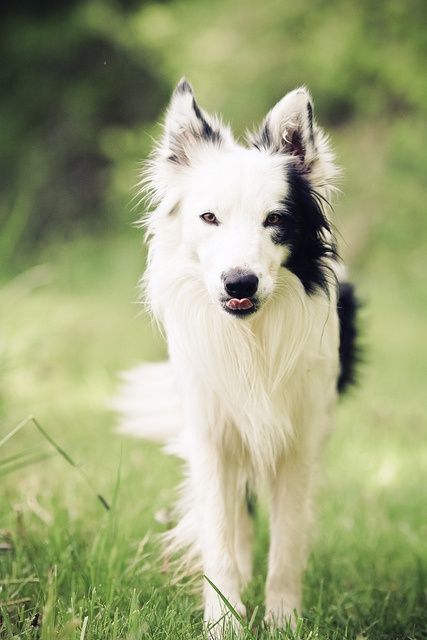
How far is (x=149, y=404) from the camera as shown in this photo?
12.7 ft

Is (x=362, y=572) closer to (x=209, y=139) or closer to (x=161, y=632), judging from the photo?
(x=161, y=632)

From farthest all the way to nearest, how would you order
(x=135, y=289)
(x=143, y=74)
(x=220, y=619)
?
(x=143, y=74)
(x=135, y=289)
(x=220, y=619)

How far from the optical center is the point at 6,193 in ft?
41.7

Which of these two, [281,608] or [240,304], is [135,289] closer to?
[281,608]

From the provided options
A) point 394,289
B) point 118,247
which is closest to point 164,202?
point 394,289

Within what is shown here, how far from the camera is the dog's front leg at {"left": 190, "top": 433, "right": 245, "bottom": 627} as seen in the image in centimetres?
278

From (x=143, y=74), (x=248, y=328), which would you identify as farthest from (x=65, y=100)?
(x=248, y=328)

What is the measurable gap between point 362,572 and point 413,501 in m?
1.10

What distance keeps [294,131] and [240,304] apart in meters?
0.68

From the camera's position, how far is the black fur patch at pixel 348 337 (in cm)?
357

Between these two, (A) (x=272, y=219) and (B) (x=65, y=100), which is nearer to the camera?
(A) (x=272, y=219)

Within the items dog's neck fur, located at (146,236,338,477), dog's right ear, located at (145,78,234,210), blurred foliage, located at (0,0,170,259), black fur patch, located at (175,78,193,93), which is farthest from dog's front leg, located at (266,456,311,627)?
blurred foliage, located at (0,0,170,259)

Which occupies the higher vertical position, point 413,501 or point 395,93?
point 395,93

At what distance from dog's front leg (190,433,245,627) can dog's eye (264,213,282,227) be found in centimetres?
78
